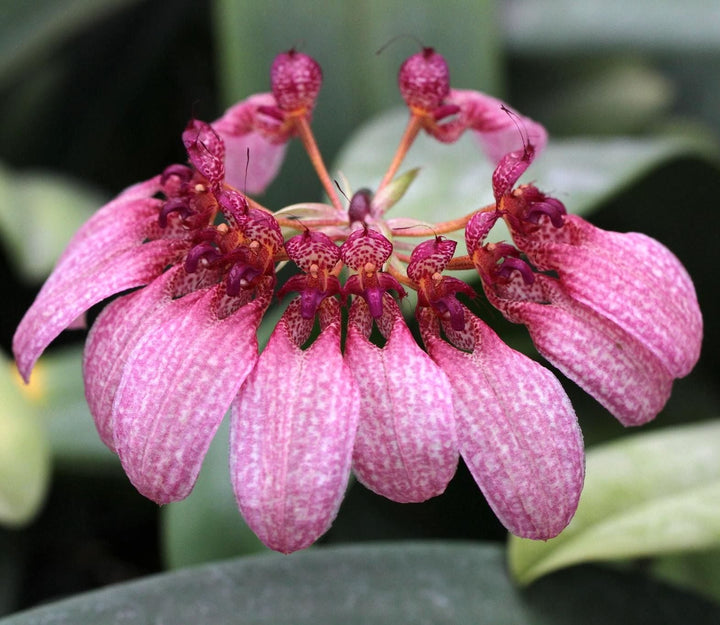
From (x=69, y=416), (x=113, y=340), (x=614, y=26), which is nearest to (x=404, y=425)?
(x=113, y=340)

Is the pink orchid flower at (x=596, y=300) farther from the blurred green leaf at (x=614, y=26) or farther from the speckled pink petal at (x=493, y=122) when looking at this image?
the blurred green leaf at (x=614, y=26)

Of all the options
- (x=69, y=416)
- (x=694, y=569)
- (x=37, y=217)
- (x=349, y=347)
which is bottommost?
(x=694, y=569)

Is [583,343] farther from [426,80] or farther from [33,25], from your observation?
[33,25]

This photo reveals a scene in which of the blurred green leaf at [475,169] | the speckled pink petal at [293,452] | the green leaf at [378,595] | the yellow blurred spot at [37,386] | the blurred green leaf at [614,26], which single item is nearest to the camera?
the speckled pink petal at [293,452]

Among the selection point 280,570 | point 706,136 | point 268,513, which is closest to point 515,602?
point 280,570

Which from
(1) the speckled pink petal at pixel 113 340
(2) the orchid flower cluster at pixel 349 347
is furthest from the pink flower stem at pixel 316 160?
(1) the speckled pink petal at pixel 113 340

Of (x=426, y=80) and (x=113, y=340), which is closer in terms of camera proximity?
(x=113, y=340)

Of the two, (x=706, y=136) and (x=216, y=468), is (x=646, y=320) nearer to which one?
(x=216, y=468)
